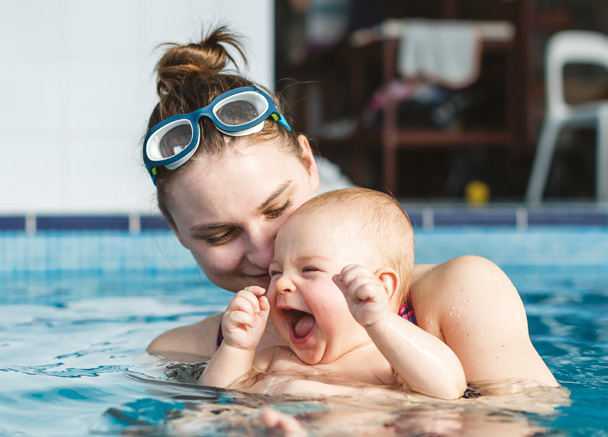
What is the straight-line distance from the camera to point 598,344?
293cm

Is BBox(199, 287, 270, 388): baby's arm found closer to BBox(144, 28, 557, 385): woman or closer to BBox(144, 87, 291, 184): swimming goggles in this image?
BBox(144, 28, 557, 385): woman

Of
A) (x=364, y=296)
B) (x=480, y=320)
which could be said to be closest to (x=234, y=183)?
(x=364, y=296)

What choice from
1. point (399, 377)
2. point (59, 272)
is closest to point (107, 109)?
point (59, 272)

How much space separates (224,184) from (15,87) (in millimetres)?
4612

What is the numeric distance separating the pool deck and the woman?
2.92 m

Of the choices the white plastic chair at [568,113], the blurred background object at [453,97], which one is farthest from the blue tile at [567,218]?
the blurred background object at [453,97]

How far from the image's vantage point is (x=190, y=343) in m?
2.61

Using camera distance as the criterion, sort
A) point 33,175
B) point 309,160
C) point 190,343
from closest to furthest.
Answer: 1. point 309,160
2. point 190,343
3. point 33,175

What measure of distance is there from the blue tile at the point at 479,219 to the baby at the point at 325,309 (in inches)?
142

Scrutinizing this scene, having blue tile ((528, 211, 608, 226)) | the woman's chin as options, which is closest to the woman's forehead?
the woman's chin

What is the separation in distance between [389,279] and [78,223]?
3745mm

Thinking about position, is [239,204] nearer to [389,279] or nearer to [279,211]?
[279,211]

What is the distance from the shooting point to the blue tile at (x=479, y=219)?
5.57 metres

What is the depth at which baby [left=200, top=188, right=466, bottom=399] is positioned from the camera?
185 cm
